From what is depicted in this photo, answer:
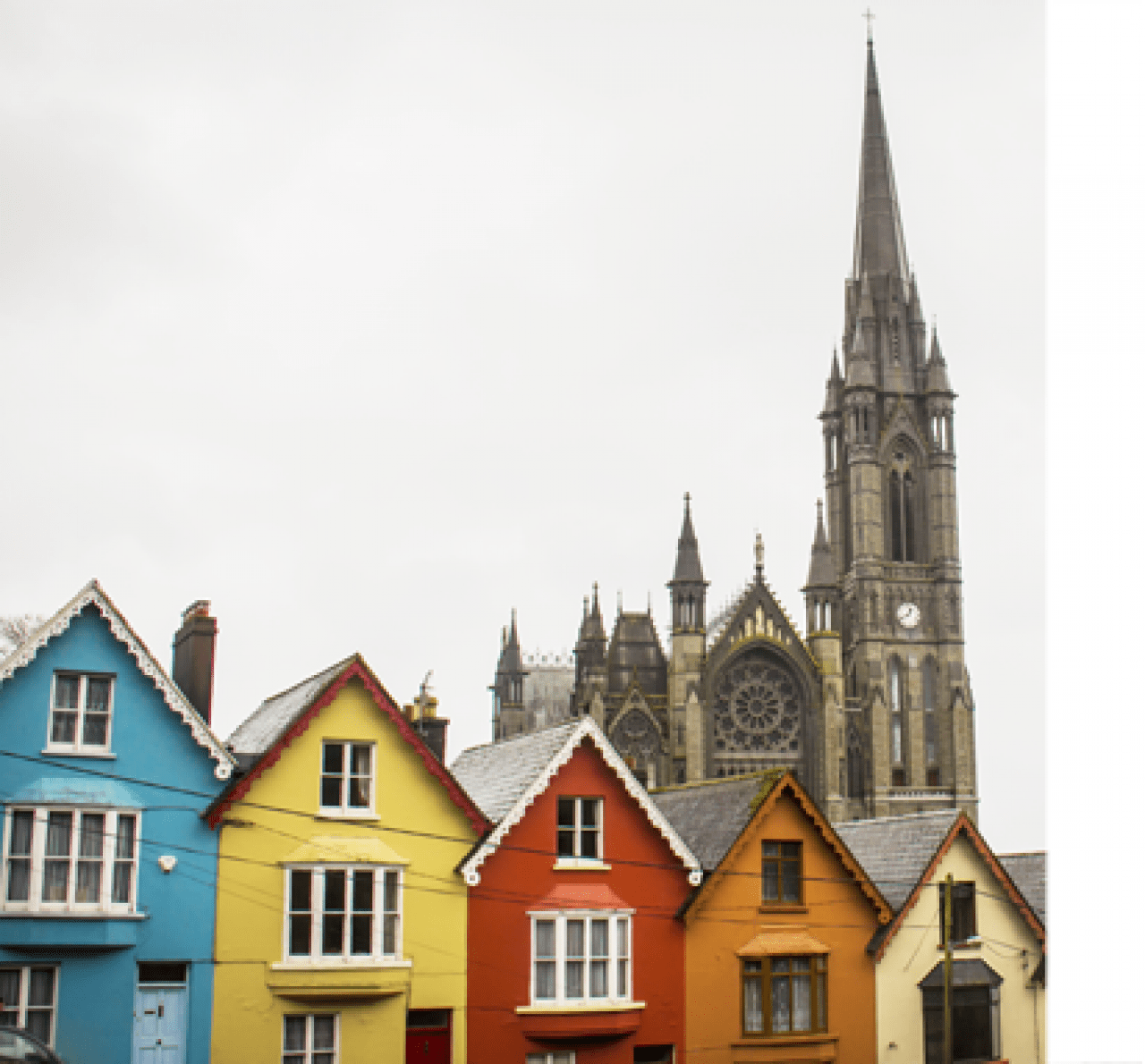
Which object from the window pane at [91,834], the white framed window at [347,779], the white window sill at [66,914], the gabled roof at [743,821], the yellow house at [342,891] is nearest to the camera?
the white window sill at [66,914]

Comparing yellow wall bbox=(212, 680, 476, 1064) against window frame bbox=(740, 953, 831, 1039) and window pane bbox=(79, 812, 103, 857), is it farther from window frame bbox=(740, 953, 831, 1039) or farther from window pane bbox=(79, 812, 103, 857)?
window frame bbox=(740, 953, 831, 1039)

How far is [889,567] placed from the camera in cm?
6000

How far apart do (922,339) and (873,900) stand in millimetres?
53194

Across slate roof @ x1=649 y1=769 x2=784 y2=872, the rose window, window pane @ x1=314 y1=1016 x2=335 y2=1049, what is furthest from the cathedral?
window pane @ x1=314 y1=1016 x2=335 y2=1049

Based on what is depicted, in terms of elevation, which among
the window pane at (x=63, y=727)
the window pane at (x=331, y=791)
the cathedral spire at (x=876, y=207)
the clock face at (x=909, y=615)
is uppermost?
the cathedral spire at (x=876, y=207)

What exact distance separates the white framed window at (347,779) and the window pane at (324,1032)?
203cm

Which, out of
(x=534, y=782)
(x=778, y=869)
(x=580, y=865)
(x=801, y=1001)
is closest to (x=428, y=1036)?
(x=580, y=865)

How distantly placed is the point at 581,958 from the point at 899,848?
5.06 m

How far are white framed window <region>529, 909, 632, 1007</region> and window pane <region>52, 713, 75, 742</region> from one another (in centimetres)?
515

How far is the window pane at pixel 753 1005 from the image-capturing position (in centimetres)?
1551

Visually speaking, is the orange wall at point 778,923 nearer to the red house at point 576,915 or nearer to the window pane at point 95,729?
the red house at point 576,915

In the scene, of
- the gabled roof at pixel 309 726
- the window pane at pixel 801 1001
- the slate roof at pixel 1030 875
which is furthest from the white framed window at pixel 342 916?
the slate roof at pixel 1030 875

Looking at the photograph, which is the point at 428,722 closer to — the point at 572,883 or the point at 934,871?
the point at 572,883

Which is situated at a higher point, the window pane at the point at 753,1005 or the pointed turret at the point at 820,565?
the pointed turret at the point at 820,565
